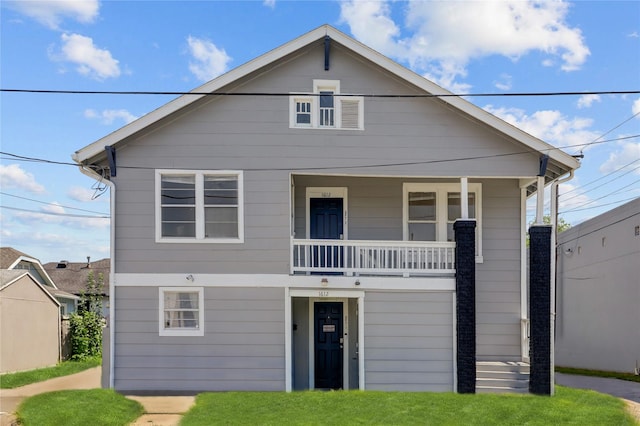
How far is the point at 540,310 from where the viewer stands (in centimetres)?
1103

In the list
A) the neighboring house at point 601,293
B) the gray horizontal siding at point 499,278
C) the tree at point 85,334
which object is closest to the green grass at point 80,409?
the gray horizontal siding at point 499,278

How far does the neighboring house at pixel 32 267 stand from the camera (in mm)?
23156

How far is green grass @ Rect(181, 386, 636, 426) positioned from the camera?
8820 millimetres

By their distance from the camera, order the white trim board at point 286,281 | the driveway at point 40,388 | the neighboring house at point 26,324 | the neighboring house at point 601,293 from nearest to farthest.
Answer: the driveway at point 40,388, the white trim board at point 286,281, the neighboring house at point 601,293, the neighboring house at point 26,324

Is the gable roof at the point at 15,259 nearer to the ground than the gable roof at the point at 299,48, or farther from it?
nearer to the ground

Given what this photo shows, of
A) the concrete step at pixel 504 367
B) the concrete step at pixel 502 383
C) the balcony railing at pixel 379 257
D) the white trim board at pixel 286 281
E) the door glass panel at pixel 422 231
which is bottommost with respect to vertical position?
the concrete step at pixel 502 383

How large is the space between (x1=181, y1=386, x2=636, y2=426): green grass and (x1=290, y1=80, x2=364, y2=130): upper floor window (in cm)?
573

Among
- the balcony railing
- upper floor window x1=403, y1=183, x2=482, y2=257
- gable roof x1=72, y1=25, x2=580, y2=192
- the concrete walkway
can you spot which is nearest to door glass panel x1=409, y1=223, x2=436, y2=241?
upper floor window x1=403, y1=183, x2=482, y2=257

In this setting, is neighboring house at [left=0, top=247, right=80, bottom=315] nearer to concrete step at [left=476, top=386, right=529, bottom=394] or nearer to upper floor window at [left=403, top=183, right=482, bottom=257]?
upper floor window at [left=403, top=183, right=482, bottom=257]

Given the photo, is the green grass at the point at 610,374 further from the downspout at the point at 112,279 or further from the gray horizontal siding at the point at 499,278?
the downspout at the point at 112,279

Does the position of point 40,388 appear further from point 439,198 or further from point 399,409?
point 439,198

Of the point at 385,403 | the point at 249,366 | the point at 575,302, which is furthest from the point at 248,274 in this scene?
the point at 575,302

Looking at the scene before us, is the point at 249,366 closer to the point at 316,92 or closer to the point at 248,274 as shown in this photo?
the point at 248,274

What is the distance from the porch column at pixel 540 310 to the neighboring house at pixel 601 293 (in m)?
6.70
